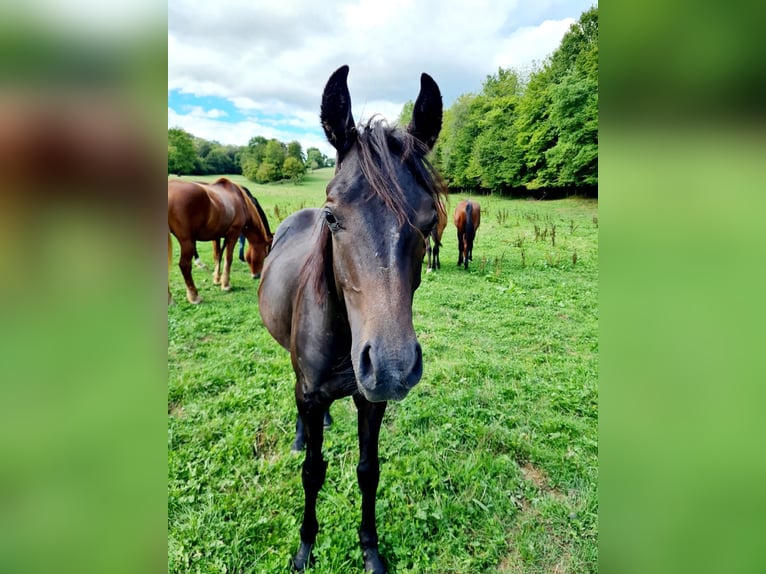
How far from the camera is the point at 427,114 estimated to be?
1604mm

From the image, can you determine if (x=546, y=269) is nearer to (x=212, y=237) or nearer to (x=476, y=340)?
(x=476, y=340)

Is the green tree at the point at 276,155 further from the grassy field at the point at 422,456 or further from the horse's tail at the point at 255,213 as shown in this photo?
the grassy field at the point at 422,456

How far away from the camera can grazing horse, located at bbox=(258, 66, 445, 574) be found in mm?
1221

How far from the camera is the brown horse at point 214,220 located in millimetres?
6137

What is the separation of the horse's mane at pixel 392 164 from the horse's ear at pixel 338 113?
5 centimetres

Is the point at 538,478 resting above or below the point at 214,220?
below

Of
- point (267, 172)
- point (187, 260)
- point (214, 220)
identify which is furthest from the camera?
point (267, 172)

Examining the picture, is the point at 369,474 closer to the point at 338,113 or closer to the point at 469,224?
the point at 338,113

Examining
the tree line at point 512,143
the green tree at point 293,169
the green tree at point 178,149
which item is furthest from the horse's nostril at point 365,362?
the green tree at point 293,169

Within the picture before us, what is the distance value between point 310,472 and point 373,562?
70cm
